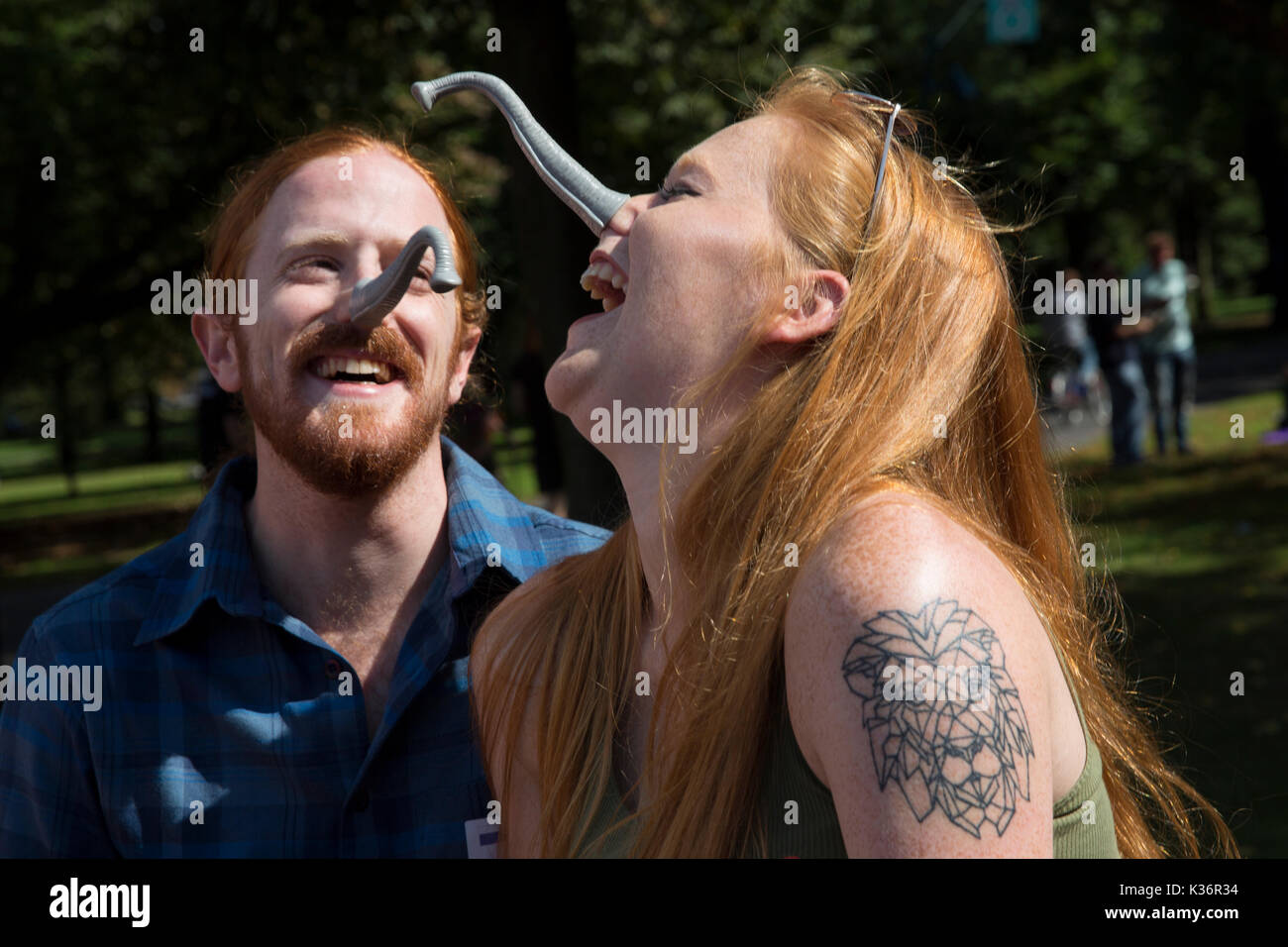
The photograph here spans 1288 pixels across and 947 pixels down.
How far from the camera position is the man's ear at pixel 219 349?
2.95 metres

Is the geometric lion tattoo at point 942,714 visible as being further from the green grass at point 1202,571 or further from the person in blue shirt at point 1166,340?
the person in blue shirt at point 1166,340

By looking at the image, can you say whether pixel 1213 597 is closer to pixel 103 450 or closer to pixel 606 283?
pixel 606 283

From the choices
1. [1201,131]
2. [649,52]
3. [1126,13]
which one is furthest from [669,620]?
[1201,131]

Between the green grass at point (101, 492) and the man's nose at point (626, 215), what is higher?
the green grass at point (101, 492)

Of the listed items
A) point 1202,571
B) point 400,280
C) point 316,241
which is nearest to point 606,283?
point 400,280

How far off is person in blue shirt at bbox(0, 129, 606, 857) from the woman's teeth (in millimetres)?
385

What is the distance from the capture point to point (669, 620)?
→ 2.35m

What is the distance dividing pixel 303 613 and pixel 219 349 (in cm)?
66

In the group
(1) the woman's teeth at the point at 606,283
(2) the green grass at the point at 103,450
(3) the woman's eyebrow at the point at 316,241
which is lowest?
(1) the woman's teeth at the point at 606,283

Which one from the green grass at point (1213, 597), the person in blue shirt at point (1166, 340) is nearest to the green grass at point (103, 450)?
the person in blue shirt at point (1166, 340)

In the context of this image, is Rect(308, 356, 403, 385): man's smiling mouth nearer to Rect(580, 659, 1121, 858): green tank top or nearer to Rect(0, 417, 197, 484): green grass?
Rect(580, 659, 1121, 858): green tank top

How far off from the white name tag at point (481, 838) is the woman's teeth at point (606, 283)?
1.01 m

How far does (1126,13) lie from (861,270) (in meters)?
21.1
